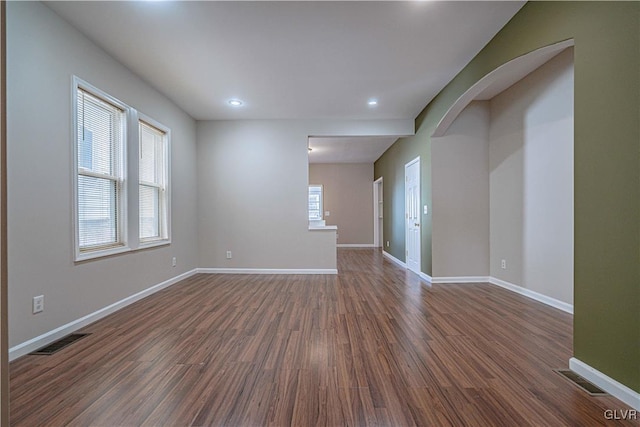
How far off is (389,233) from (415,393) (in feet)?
18.9

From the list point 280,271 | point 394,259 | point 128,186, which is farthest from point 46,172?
point 394,259

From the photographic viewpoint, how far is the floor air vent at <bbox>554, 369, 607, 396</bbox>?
5.42ft

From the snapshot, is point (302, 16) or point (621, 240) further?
point (302, 16)

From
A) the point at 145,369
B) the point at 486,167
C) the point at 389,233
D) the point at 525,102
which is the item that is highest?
the point at 525,102

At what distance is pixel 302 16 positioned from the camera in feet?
7.79

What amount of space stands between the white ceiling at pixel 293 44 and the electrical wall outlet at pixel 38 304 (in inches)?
91.5

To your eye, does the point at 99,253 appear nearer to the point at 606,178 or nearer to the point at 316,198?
the point at 606,178

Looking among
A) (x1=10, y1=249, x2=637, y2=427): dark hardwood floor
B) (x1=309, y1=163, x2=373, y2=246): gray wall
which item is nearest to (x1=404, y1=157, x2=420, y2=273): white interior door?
(x1=10, y1=249, x2=637, y2=427): dark hardwood floor

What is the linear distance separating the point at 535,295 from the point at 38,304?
4950 millimetres

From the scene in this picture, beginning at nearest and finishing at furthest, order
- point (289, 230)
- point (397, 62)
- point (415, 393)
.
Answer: point (415, 393) → point (397, 62) → point (289, 230)

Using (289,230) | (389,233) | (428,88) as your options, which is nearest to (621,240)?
(428,88)

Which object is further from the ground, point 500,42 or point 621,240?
point 500,42

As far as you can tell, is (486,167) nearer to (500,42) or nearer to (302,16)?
(500,42)

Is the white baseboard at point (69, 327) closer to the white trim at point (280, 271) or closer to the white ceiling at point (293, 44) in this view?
the white trim at point (280, 271)
